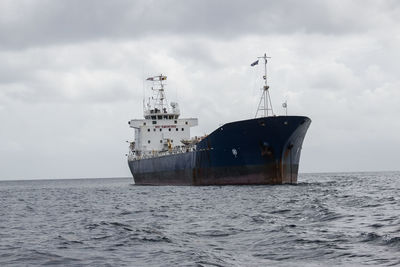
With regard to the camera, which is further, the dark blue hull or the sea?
the dark blue hull

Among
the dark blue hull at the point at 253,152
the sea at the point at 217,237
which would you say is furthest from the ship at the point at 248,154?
the sea at the point at 217,237

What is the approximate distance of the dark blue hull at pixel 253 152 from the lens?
38.2 metres

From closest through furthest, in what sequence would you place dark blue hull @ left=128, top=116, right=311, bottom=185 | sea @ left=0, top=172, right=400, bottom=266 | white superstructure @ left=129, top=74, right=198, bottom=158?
sea @ left=0, top=172, right=400, bottom=266 → dark blue hull @ left=128, top=116, right=311, bottom=185 → white superstructure @ left=129, top=74, right=198, bottom=158

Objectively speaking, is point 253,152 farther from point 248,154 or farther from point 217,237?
point 217,237

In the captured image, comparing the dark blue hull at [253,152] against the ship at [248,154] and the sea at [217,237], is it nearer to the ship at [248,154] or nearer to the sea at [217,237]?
the ship at [248,154]

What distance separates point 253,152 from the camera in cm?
3903

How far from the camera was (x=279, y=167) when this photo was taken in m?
39.2

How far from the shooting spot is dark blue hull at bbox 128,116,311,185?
3825 centimetres

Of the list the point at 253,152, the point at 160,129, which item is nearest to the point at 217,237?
the point at 253,152

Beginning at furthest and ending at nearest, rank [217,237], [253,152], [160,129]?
[160,129] → [253,152] → [217,237]

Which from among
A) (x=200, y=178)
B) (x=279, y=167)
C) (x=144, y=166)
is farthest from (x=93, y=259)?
(x=144, y=166)

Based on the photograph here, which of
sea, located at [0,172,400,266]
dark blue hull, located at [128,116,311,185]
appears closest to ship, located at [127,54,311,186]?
dark blue hull, located at [128,116,311,185]

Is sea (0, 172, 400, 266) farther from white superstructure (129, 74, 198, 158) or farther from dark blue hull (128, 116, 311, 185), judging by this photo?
white superstructure (129, 74, 198, 158)

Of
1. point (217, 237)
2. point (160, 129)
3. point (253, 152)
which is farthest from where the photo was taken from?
point (160, 129)
